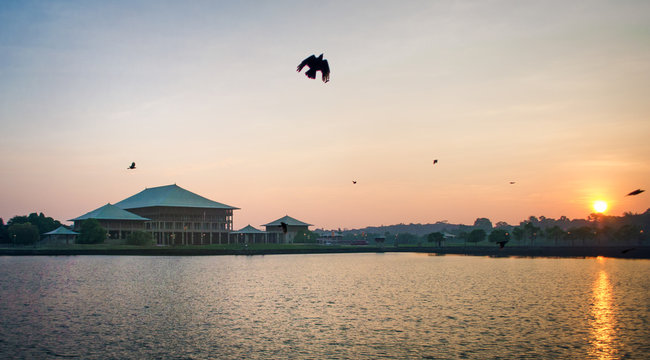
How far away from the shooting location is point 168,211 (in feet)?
547

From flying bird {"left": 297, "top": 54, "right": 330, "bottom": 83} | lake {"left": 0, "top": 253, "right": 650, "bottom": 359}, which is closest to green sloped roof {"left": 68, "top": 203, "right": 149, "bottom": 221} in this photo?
lake {"left": 0, "top": 253, "right": 650, "bottom": 359}

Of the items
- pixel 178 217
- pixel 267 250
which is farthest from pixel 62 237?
pixel 267 250

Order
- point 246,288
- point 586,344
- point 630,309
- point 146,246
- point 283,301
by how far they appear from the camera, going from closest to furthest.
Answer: point 586,344 < point 630,309 < point 283,301 < point 246,288 < point 146,246

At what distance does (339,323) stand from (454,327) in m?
7.11

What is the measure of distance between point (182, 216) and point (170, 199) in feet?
22.8

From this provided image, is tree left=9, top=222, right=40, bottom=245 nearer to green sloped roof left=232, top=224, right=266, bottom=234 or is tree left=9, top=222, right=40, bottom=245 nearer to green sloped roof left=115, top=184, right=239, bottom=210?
green sloped roof left=115, top=184, right=239, bottom=210

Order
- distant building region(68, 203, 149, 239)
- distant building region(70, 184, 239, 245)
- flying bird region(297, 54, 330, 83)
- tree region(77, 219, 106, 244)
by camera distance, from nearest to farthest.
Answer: flying bird region(297, 54, 330, 83)
tree region(77, 219, 106, 244)
distant building region(68, 203, 149, 239)
distant building region(70, 184, 239, 245)

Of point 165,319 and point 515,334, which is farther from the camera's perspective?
point 165,319

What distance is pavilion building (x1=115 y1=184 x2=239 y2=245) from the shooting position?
16675cm

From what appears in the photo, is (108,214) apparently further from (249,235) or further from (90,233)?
(249,235)

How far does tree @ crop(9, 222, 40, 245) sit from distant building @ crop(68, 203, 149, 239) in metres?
17.4

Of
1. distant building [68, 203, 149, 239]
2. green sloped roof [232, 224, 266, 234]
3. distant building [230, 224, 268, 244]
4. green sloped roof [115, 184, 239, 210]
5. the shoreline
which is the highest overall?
green sloped roof [115, 184, 239, 210]

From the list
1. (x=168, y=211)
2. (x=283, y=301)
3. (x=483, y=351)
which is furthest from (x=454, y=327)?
(x=168, y=211)

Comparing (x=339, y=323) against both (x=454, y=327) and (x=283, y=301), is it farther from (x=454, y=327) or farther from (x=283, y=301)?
(x=283, y=301)
